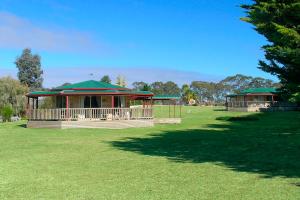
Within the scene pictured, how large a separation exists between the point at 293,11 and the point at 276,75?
15.5 feet

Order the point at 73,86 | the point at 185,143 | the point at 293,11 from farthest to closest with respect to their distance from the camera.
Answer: the point at 73,86, the point at 185,143, the point at 293,11

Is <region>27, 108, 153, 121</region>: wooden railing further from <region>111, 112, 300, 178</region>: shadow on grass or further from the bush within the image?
A: the bush

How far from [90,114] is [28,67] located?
5341cm

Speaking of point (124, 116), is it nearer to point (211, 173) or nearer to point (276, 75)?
point (276, 75)

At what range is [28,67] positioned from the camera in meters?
79.3

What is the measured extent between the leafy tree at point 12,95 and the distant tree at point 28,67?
28971 mm

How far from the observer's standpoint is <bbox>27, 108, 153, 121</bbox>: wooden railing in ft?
96.3

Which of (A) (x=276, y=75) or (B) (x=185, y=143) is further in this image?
(B) (x=185, y=143)

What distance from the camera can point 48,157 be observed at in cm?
1400

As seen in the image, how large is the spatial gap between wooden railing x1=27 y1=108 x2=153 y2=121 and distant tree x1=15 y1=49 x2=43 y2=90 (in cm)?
5088

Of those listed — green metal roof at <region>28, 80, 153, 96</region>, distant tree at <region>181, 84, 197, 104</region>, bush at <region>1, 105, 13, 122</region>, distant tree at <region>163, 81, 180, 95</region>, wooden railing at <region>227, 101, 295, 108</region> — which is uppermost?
distant tree at <region>163, 81, 180, 95</region>

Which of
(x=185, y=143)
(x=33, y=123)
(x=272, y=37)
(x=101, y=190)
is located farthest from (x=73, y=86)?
(x=101, y=190)

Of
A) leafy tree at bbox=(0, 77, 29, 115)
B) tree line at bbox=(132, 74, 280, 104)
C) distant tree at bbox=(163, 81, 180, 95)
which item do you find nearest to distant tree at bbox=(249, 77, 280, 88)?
tree line at bbox=(132, 74, 280, 104)

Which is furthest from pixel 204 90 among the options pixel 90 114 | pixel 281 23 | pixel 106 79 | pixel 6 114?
pixel 281 23
